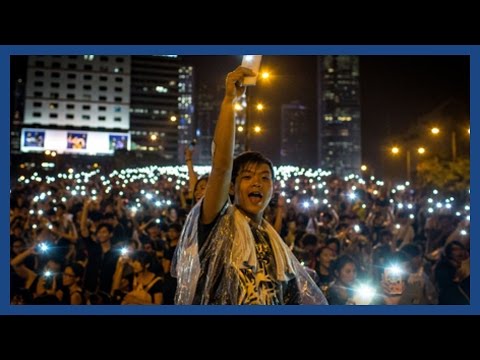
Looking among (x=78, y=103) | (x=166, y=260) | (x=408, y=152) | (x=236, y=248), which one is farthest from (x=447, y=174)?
(x=78, y=103)

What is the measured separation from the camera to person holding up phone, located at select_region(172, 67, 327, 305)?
2.39 metres

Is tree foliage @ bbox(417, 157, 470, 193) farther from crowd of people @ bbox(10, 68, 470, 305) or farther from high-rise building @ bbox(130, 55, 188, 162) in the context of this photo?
high-rise building @ bbox(130, 55, 188, 162)

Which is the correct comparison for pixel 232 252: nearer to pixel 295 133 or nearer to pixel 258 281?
pixel 258 281

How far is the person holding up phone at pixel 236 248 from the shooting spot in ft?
7.84

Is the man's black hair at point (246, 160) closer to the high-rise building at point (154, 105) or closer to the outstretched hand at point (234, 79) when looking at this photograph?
the outstretched hand at point (234, 79)

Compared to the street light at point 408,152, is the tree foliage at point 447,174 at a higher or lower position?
lower

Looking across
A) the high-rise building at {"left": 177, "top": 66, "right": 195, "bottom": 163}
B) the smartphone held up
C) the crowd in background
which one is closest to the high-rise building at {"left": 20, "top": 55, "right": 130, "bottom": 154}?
the high-rise building at {"left": 177, "top": 66, "right": 195, "bottom": 163}

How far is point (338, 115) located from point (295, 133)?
1482cm

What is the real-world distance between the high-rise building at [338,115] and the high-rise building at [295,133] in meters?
5.82

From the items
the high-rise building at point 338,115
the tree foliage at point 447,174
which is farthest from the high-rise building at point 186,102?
the tree foliage at point 447,174

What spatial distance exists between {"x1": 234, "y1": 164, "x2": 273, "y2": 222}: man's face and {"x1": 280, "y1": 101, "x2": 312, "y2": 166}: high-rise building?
14630 centimetres

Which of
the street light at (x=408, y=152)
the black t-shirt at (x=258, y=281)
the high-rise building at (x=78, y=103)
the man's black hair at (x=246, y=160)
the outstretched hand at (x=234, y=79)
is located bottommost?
the black t-shirt at (x=258, y=281)

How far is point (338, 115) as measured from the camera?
149625 millimetres

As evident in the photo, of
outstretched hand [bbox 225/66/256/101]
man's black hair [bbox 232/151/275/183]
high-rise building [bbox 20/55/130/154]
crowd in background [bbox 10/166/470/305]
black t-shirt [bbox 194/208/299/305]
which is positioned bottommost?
crowd in background [bbox 10/166/470/305]
